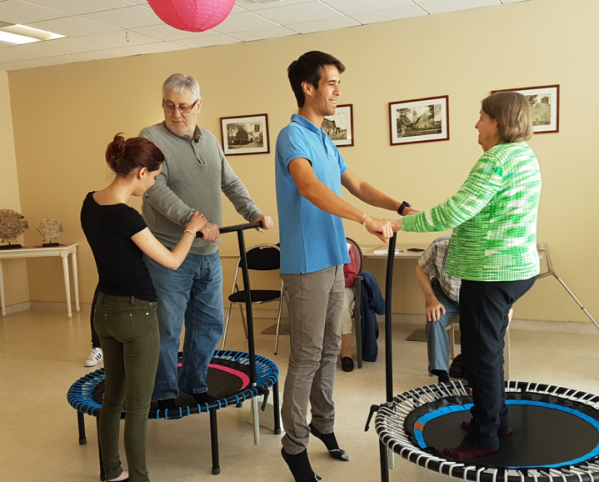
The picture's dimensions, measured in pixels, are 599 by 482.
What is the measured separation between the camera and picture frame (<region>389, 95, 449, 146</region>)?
5125mm

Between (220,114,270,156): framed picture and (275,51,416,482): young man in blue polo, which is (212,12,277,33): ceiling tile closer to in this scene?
(220,114,270,156): framed picture

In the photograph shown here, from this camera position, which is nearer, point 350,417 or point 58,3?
point 350,417

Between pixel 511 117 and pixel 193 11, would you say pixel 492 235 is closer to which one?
pixel 511 117

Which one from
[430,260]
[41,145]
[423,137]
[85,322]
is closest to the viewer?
[430,260]

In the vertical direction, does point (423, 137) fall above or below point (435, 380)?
above

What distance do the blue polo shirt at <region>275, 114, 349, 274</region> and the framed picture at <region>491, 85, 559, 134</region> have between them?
9.69ft

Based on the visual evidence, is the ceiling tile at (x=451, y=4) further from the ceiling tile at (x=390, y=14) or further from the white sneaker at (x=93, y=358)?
the white sneaker at (x=93, y=358)

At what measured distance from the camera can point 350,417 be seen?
3.26 m

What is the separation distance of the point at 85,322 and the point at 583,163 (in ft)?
15.5

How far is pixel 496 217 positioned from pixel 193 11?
1.55 meters

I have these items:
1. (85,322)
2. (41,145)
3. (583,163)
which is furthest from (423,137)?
(41,145)

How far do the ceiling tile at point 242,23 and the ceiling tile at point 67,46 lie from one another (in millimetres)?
1301

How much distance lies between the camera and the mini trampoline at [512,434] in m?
2.05

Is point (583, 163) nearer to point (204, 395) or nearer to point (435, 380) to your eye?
point (435, 380)
